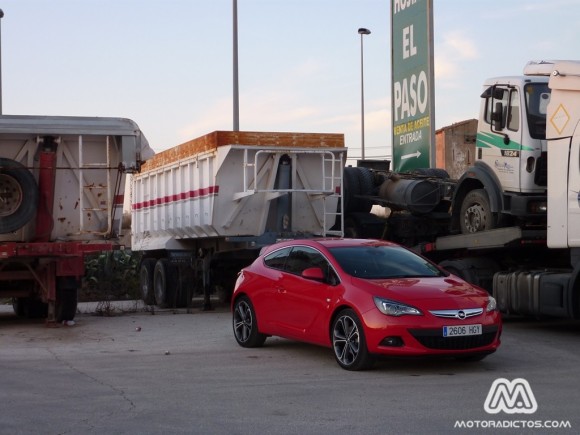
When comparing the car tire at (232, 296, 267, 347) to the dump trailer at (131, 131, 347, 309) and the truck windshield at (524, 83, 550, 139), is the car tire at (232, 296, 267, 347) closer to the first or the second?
the truck windshield at (524, 83, 550, 139)

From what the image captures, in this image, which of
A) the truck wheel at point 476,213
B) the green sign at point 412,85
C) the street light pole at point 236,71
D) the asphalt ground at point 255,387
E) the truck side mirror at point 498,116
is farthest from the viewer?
the street light pole at point 236,71

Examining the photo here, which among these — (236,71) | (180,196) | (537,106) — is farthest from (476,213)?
(236,71)

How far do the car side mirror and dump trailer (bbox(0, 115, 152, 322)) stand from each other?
5.48 metres

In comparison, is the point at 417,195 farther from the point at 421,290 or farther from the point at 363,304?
the point at 363,304

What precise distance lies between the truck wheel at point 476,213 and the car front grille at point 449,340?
493 centimetres

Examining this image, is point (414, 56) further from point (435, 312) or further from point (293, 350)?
point (435, 312)

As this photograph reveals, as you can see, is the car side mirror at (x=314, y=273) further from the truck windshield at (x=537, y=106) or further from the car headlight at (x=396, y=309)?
the truck windshield at (x=537, y=106)

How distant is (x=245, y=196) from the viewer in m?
18.2

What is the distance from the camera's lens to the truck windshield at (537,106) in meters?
14.4

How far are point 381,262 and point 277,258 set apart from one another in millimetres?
1548

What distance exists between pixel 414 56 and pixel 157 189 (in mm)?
7152

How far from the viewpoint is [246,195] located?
18109 millimetres

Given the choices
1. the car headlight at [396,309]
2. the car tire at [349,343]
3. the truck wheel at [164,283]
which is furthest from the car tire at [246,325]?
the truck wheel at [164,283]

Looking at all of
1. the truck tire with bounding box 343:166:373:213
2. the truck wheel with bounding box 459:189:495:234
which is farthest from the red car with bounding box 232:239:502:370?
the truck tire with bounding box 343:166:373:213
